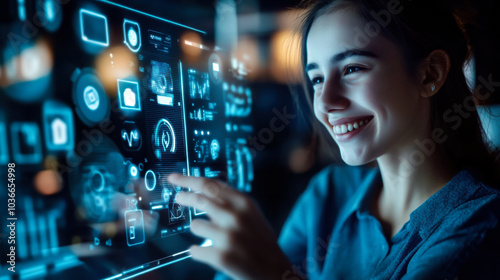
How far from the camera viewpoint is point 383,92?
0.73 m

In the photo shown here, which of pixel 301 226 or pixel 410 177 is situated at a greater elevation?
pixel 410 177

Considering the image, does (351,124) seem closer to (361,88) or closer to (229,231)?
(361,88)

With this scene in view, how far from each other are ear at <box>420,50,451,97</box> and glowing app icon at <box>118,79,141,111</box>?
55 centimetres

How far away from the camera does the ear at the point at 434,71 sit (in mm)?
763

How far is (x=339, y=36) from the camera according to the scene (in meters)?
0.74

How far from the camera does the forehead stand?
728mm

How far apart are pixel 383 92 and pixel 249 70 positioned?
0.31 metres

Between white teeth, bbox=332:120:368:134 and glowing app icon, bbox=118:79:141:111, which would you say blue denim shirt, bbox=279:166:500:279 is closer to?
white teeth, bbox=332:120:368:134

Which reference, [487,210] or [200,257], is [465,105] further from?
[200,257]

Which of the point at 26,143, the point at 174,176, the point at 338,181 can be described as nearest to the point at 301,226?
the point at 338,181

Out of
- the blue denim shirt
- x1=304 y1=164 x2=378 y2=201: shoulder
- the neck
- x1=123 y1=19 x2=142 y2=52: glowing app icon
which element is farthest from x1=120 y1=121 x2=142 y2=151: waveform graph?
x1=304 y1=164 x2=378 y2=201: shoulder

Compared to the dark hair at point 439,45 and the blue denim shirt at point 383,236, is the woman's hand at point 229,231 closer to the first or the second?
the blue denim shirt at point 383,236

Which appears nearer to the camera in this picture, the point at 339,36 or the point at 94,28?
the point at 94,28

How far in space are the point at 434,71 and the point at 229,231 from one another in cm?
53
